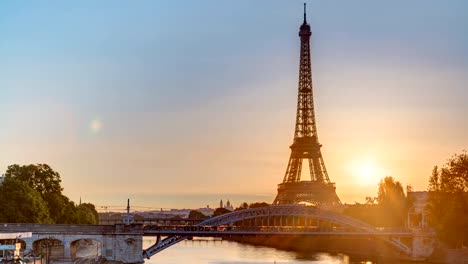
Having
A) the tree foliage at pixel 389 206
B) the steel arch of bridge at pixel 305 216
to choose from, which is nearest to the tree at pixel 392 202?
the tree foliage at pixel 389 206

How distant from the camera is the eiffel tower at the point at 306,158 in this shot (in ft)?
367

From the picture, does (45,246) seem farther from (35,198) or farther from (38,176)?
(38,176)

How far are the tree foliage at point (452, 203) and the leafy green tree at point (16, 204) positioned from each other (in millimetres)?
37636

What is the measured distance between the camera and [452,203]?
78000 millimetres

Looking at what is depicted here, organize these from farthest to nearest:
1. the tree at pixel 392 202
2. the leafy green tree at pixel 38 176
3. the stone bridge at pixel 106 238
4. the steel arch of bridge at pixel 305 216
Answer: the tree at pixel 392 202 < the leafy green tree at pixel 38 176 < the steel arch of bridge at pixel 305 216 < the stone bridge at pixel 106 238

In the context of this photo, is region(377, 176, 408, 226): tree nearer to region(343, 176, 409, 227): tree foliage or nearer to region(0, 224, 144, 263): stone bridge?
region(343, 176, 409, 227): tree foliage

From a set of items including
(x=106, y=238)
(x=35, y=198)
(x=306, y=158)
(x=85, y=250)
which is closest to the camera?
(x=106, y=238)

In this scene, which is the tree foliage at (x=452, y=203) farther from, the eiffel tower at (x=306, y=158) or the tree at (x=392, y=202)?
the eiffel tower at (x=306, y=158)

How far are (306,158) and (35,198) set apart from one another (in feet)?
146

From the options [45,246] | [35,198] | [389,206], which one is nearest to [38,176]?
[35,198]

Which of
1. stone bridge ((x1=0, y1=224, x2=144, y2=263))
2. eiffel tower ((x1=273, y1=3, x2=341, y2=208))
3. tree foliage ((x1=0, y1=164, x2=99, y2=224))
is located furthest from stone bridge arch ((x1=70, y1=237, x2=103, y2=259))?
eiffel tower ((x1=273, y1=3, x2=341, y2=208))

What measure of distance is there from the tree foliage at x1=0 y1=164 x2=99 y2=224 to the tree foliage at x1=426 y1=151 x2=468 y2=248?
37.5 meters

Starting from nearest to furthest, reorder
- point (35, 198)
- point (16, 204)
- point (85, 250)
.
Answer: point (16, 204), point (35, 198), point (85, 250)

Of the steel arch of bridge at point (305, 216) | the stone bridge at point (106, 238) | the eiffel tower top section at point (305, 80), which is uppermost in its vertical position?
the eiffel tower top section at point (305, 80)
